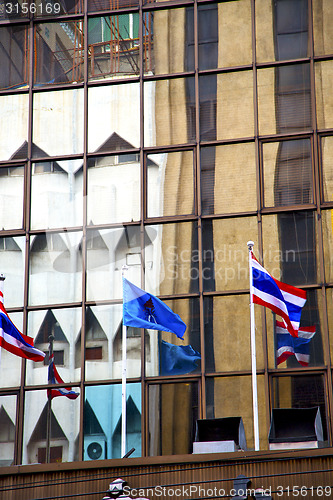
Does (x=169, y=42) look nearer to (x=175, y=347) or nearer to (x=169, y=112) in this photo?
(x=169, y=112)

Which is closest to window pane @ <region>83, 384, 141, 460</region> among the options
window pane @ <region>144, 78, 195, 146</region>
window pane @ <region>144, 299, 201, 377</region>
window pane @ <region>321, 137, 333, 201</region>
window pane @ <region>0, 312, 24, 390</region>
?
window pane @ <region>144, 299, 201, 377</region>

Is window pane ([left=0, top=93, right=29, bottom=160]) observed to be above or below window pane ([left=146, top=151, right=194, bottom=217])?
above

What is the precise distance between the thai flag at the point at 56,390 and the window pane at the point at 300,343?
4657 mm

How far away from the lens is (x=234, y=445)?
53.6ft

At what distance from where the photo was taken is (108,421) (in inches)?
773

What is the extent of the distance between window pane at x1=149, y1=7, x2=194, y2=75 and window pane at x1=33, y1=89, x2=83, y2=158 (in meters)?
2.11

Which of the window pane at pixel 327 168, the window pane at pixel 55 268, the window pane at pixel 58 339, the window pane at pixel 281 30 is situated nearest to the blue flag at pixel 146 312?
the window pane at pixel 58 339

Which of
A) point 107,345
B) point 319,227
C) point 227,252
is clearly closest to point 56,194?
point 107,345

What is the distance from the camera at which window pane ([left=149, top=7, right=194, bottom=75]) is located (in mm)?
21953

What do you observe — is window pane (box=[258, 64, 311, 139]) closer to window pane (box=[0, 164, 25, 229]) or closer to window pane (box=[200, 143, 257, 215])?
window pane (box=[200, 143, 257, 215])

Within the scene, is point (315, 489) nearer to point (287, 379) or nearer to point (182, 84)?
point (287, 379)

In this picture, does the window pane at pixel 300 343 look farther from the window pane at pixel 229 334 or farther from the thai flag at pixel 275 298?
the thai flag at pixel 275 298

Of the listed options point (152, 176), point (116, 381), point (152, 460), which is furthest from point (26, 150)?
point (152, 460)

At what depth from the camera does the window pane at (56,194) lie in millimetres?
21406
